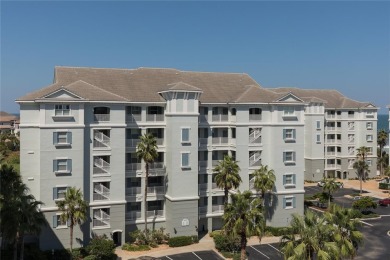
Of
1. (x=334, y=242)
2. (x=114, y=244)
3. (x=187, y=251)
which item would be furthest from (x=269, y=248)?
(x=334, y=242)

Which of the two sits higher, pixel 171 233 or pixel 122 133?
pixel 122 133

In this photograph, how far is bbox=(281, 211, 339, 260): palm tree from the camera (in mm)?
22672

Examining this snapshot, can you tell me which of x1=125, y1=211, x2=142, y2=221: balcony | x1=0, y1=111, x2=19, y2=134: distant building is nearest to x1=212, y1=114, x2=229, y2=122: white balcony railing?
x1=125, y1=211, x2=142, y2=221: balcony

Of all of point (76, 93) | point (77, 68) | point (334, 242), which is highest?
point (77, 68)

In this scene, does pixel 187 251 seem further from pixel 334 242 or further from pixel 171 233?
pixel 334 242

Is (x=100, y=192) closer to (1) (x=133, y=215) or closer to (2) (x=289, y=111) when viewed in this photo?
(1) (x=133, y=215)

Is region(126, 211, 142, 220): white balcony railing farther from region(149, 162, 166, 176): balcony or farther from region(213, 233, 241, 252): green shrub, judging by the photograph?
region(213, 233, 241, 252): green shrub

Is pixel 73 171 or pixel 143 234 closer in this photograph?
pixel 73 171

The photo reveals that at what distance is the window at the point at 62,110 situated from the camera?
4159 cm

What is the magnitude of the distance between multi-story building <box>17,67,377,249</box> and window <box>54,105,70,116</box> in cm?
11

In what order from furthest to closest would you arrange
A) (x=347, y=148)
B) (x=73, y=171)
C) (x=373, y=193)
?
1. (x=347, y=148)
2. (x=373, y=193)
3. (x=73, y=171)

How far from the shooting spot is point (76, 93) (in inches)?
1671

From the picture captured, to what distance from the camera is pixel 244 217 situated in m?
31.8

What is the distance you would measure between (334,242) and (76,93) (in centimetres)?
3103
